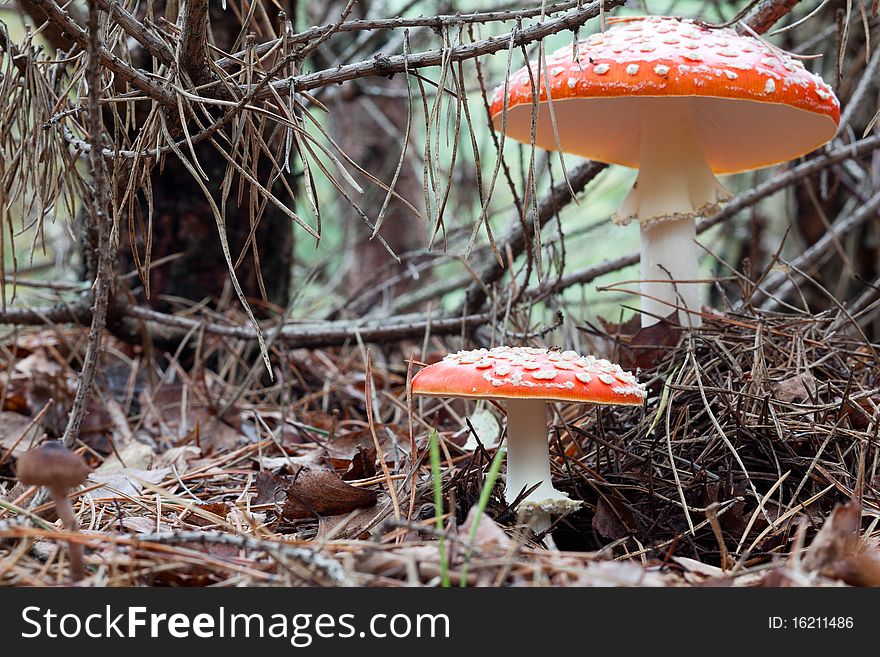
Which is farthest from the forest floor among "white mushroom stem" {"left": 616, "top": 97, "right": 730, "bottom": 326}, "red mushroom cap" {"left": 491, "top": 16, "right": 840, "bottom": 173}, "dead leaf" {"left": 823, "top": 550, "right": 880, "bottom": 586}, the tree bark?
"red mushroom cap" {"left": 491, "top": 16, "right": 840, "bottom": 173}

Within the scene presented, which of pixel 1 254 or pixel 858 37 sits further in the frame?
pixel 858 37

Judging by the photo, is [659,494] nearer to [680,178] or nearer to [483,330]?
[680,178]

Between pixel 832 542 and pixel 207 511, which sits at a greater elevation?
pixel 207 511

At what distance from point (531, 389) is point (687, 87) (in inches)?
34.6

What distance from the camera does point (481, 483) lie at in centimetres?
177

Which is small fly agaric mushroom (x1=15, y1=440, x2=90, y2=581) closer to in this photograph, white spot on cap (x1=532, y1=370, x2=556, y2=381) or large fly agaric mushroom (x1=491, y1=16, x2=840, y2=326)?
white spot on cap (x1=532, y1=370, x2=556, y2=381)

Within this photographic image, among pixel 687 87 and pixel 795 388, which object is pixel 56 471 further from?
pixel 795 388

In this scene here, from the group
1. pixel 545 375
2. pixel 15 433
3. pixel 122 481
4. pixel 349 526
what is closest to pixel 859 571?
pixel 545 375

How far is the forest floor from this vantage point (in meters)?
1.20

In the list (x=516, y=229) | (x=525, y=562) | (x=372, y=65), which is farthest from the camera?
(x=516, y=229)

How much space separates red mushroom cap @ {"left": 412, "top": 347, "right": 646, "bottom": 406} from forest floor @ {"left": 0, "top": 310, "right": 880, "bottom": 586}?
9.8 inches
